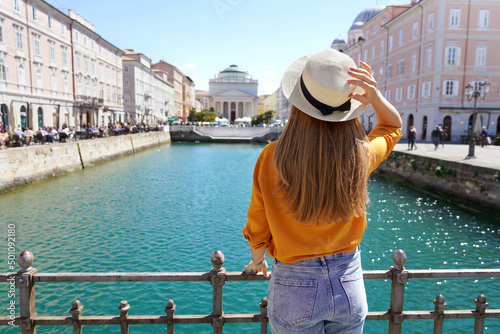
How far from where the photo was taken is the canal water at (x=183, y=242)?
714cm

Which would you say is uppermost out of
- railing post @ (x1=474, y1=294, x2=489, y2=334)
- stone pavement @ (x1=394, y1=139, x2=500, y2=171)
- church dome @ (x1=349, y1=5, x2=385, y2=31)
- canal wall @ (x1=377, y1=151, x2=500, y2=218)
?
church dome @ (x1=349, y1=5, x2=385, y2=31)

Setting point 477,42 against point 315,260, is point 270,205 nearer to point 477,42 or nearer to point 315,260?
point 315,260

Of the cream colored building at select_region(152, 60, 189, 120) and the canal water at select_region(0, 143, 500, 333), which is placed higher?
the cream colored building at select_region(152, 60, 189, 120)

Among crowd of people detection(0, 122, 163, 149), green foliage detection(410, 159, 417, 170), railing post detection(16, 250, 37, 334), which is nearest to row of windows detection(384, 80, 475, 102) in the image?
green foliage detection(410, 159, 417, 170)

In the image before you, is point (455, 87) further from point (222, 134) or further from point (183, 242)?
point (222, 134)

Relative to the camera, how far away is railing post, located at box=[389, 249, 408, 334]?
288 cm

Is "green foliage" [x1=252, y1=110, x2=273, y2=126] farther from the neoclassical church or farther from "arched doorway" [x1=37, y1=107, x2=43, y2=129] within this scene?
"arched doorway" [x1=37, y1=107, x2=43, y2=129]

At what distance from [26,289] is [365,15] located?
76.7m

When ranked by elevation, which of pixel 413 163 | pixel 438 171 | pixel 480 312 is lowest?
pixel 438 171

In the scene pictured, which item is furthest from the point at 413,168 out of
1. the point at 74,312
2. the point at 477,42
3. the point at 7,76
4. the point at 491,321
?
the point at 7,76

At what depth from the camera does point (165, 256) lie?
927 cm

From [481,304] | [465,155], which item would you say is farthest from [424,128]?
[481,304]

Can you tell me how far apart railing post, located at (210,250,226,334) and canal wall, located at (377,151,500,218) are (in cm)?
1363

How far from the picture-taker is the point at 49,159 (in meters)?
20.4
